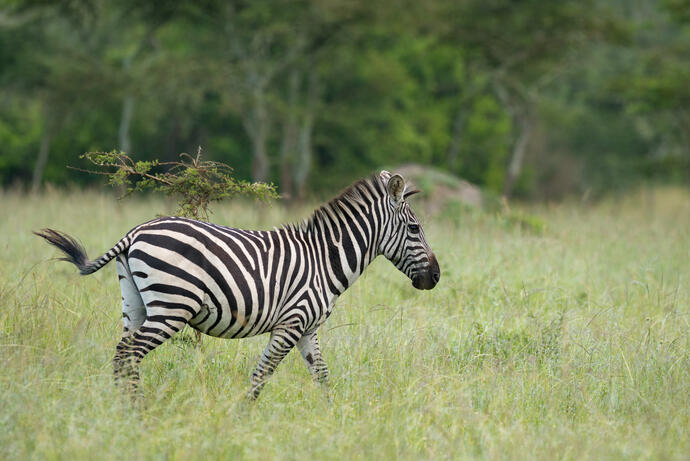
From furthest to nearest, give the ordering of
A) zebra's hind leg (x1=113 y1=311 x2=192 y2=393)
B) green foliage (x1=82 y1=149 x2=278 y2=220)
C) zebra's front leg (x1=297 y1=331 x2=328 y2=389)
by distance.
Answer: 1. green foliage (x1=82 y1=149 x2=278 y2=220)
2. zebra's front leg (x1=297 y1=331 x2=328 y2=389)
3. zebra's hind leg (x1=113 y1=311 x2=192 y2=393)

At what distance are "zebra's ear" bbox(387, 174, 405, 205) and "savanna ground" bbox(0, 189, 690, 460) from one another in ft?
4.16

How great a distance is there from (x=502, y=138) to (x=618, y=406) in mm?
35045

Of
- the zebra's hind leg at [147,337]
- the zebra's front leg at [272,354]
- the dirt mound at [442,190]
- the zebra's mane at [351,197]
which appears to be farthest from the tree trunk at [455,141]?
the zebra's hind leg at [147,337]

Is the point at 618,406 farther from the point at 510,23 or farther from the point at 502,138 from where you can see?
the point at 502,138

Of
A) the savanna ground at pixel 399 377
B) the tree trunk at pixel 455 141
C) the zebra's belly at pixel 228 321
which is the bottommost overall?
the savanna ground at pixel 399 377

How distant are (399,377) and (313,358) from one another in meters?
0.68

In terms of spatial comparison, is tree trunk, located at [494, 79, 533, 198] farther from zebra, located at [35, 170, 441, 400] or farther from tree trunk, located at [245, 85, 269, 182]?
zebra, located at [35, 170, 441, 400]

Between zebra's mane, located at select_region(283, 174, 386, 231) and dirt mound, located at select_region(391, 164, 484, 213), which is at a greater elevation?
zebra's mane, located at select_region(283, 174, 386, 231)

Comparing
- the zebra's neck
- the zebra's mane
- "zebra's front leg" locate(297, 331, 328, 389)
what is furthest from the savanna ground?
the zebra's mane

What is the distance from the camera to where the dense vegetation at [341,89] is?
853 inches

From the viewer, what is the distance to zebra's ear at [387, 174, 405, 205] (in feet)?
16.8

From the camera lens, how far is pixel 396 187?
519cm

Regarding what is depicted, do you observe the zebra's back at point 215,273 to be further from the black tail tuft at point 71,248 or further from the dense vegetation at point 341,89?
the dense vegetation at point 341,89

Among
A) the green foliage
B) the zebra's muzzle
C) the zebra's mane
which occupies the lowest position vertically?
the zebra's muzzle
